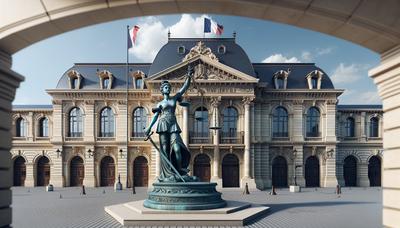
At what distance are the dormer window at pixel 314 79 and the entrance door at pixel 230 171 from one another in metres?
13.4

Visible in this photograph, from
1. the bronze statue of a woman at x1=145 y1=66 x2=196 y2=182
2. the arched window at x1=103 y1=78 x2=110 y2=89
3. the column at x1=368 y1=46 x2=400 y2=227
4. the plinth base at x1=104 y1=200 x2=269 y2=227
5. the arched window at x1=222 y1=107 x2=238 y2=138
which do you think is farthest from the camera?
the arched window at x1=103 y1=78 x2=110 y2=89

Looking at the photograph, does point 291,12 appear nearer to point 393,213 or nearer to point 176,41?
point 393,213

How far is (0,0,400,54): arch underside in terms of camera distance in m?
5.03

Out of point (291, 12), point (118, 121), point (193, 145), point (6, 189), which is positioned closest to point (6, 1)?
point (6, 189)

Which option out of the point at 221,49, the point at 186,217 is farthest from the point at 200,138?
the point at 186,217

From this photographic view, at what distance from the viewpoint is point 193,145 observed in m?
35.0

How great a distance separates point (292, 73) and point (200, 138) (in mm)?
15205

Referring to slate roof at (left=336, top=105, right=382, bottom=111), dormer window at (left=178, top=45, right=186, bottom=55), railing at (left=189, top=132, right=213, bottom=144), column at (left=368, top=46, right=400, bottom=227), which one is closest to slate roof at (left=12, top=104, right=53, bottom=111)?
dormer window at (left=178, top=45, right=186, bottom=55)

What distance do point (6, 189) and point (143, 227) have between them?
26.8 ft

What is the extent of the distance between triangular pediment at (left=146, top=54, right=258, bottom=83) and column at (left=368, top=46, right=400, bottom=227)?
29.3 m

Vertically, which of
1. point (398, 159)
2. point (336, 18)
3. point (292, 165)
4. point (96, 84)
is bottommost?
point (292, 165)

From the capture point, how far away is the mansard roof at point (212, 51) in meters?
37.2

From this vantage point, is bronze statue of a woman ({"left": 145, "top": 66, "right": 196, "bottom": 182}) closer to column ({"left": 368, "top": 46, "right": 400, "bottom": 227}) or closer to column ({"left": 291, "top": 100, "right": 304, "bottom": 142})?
column ({"left": 368, "top": 46, "right": 400, "bottom": 227})

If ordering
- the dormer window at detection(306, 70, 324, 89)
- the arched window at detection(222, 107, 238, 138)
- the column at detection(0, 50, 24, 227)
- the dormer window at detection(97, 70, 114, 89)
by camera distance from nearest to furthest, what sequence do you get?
the column at detection(0, 50, 24, 227), the arched window at detection(222, 107, 238, 138), the dormer window at detection(306, 70, 324, 89), the dormer window at detection(97, 70, 114, 89)
